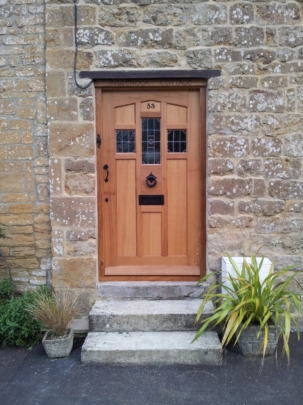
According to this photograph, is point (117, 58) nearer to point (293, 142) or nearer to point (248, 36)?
point (248, 36)

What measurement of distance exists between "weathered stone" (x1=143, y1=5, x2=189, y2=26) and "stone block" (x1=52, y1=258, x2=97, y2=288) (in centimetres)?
258

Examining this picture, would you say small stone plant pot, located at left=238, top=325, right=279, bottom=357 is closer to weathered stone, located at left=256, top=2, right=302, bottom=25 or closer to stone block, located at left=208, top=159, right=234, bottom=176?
stone block, located at left=208, top=159, right=234, bottom=176

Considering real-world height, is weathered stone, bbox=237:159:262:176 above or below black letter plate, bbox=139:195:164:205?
above

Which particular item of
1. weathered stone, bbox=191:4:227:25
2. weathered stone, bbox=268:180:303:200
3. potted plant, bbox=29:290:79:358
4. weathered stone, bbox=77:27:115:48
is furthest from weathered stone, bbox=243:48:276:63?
potted plant, bbox=29:290:79:358

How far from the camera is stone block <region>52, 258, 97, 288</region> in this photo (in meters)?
4.13

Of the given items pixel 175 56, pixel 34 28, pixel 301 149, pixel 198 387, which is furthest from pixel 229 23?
pixel 198 387

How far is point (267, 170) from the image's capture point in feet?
13.3

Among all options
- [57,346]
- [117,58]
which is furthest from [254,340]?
[117,58]

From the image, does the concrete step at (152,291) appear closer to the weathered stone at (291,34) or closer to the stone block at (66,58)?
the stone block at (66,58)

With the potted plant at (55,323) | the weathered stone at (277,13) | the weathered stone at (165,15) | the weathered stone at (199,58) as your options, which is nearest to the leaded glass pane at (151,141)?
the weathered stone at (199,58)

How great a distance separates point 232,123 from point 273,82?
0.60m

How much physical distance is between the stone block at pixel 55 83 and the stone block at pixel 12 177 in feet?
2.82

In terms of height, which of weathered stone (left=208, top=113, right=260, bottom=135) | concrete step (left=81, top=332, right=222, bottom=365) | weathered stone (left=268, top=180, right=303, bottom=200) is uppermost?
weathered stone (left=208, top=113, right=260, bottom=135)

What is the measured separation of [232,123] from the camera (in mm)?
4016
